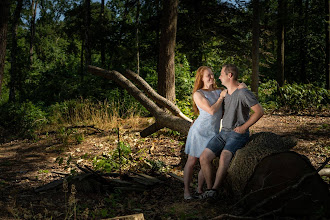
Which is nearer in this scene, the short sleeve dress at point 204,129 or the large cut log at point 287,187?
the large cut log at point 287,187

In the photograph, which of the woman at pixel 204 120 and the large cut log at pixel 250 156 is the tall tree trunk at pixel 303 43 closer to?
the woman at pixel 204 120

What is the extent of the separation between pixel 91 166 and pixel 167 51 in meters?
4.55

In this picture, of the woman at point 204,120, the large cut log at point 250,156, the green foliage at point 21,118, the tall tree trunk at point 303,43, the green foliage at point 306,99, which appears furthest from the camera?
the tall tree trunk at point 303,43

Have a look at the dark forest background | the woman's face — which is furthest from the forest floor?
the dark forest background

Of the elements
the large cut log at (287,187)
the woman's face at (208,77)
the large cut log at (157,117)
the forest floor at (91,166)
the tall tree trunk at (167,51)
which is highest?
the tall tree trunk at (167,51)

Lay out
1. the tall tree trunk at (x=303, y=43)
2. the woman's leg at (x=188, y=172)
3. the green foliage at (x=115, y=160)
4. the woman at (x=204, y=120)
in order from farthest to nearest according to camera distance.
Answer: the tall tree trunk at (x=303, y=43)
the green foliage at (x=115, y=160)
the woman's leg at (x=188, y=172)
the woman at (x=204, y=120)

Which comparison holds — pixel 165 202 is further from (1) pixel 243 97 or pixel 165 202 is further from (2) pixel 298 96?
(2) pixel 298 96

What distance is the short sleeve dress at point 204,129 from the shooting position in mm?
3963

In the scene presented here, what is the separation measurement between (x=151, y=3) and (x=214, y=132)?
1245 cm

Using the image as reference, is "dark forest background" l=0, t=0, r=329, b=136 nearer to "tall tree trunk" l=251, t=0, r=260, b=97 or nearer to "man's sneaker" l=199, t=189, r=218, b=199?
"tall tree trunk" l=251, t=0, r=260, b=97

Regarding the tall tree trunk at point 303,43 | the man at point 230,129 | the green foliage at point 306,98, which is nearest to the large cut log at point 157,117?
the man at point 230,129

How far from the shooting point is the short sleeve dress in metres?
3.96

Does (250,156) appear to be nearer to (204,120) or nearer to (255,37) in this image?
(204,120)

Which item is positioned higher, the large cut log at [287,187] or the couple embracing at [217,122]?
the couple embracing at [217,122]
